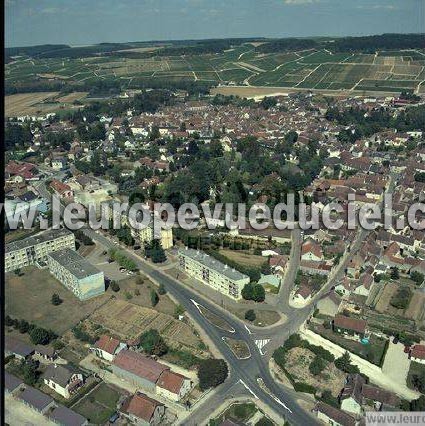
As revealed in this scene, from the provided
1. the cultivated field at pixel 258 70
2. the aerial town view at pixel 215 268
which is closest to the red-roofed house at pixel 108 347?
the aerial town view at pixel 215 268

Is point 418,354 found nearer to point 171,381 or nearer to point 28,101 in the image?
point 171,381

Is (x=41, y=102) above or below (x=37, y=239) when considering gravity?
above

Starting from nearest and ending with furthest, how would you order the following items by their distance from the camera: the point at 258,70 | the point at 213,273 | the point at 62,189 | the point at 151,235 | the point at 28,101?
1. the point at 213,273
2. the point at 151,235
3. the point at 62,189
4. the point at 28,101
5. the point at 258,70

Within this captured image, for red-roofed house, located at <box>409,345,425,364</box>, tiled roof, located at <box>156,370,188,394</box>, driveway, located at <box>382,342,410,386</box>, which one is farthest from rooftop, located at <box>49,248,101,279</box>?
red-roofed house, located at <box>409,345,425,364</box>

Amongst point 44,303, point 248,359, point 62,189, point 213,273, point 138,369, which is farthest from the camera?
point 62,189

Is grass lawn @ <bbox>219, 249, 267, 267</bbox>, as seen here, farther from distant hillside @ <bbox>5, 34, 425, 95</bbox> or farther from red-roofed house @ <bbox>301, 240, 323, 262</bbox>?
distant hillside @ <bbox>5, 34, 425, 95</bbox>

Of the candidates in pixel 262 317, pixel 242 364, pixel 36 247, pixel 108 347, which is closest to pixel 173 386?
pixel 242 364

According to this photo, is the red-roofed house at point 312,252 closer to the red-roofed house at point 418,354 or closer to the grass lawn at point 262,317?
the grass lawn at point 262,317

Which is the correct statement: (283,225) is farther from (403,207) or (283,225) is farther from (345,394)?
(345,394)
